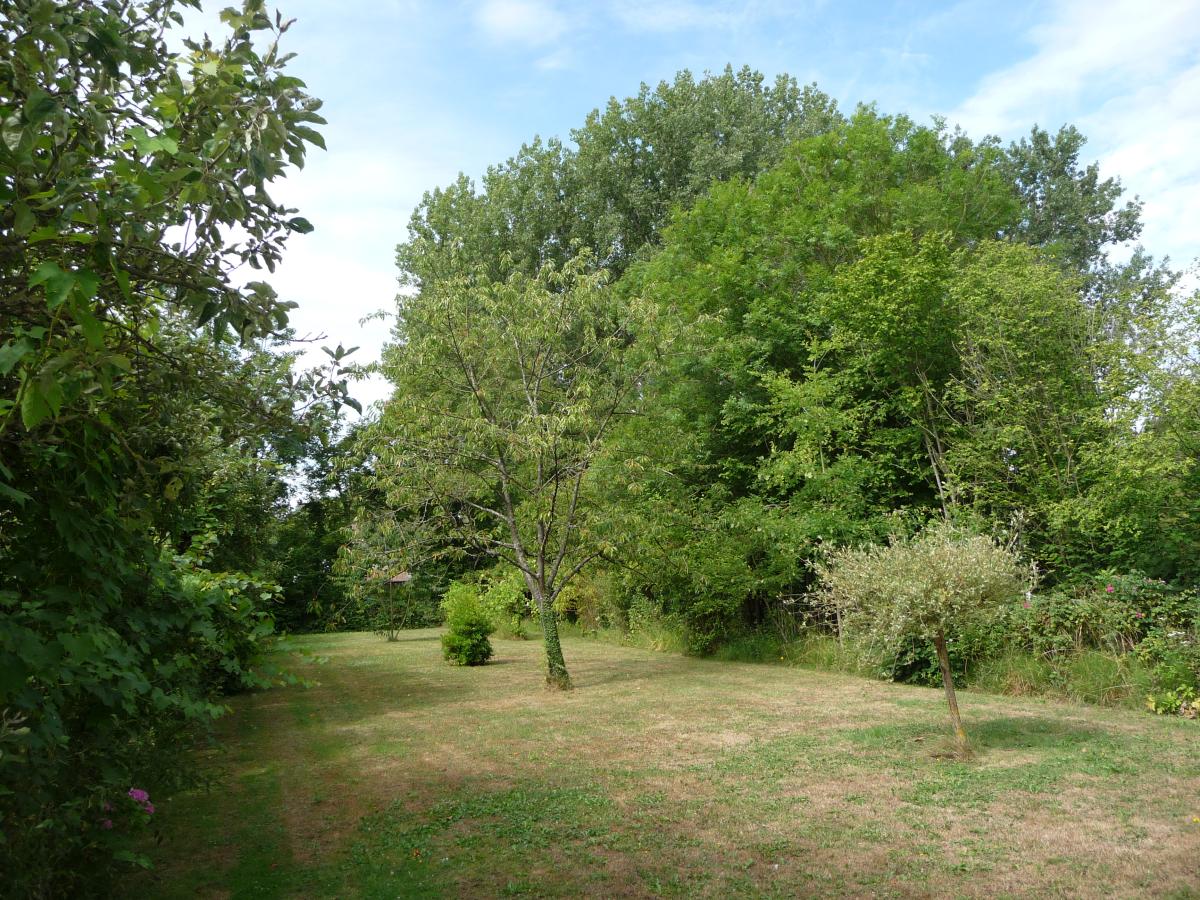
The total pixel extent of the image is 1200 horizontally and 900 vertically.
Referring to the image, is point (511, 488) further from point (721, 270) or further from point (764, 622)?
point (721, 270)

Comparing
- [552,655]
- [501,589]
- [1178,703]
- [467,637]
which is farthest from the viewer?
Result: [467,637]

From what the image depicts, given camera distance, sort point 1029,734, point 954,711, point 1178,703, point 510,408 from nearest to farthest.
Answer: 1. point 954,711
2. point 1029,734
3. point 1178,703
4. point 510,408

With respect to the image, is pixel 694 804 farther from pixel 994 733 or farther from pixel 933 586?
pixel 994 733

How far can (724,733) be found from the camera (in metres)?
8.88

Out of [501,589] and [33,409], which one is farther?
[501,589]

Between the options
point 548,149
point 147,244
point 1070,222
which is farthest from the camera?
point 548,149

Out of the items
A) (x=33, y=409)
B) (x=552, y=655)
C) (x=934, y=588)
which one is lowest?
(x=552, y=655)

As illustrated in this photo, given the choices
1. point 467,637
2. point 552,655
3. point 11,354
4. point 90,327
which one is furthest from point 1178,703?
point 467,637

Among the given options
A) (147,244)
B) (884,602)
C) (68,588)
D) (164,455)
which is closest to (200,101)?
(147,244)

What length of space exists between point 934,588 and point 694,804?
2961 mm

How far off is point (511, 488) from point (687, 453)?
397 cm

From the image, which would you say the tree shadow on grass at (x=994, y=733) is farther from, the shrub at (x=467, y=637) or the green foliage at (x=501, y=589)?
the shrub at (x=467, y=637)

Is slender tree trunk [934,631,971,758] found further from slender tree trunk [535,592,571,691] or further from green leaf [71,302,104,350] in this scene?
green leaf [71,302,104,350]

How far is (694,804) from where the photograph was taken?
20.2ft
